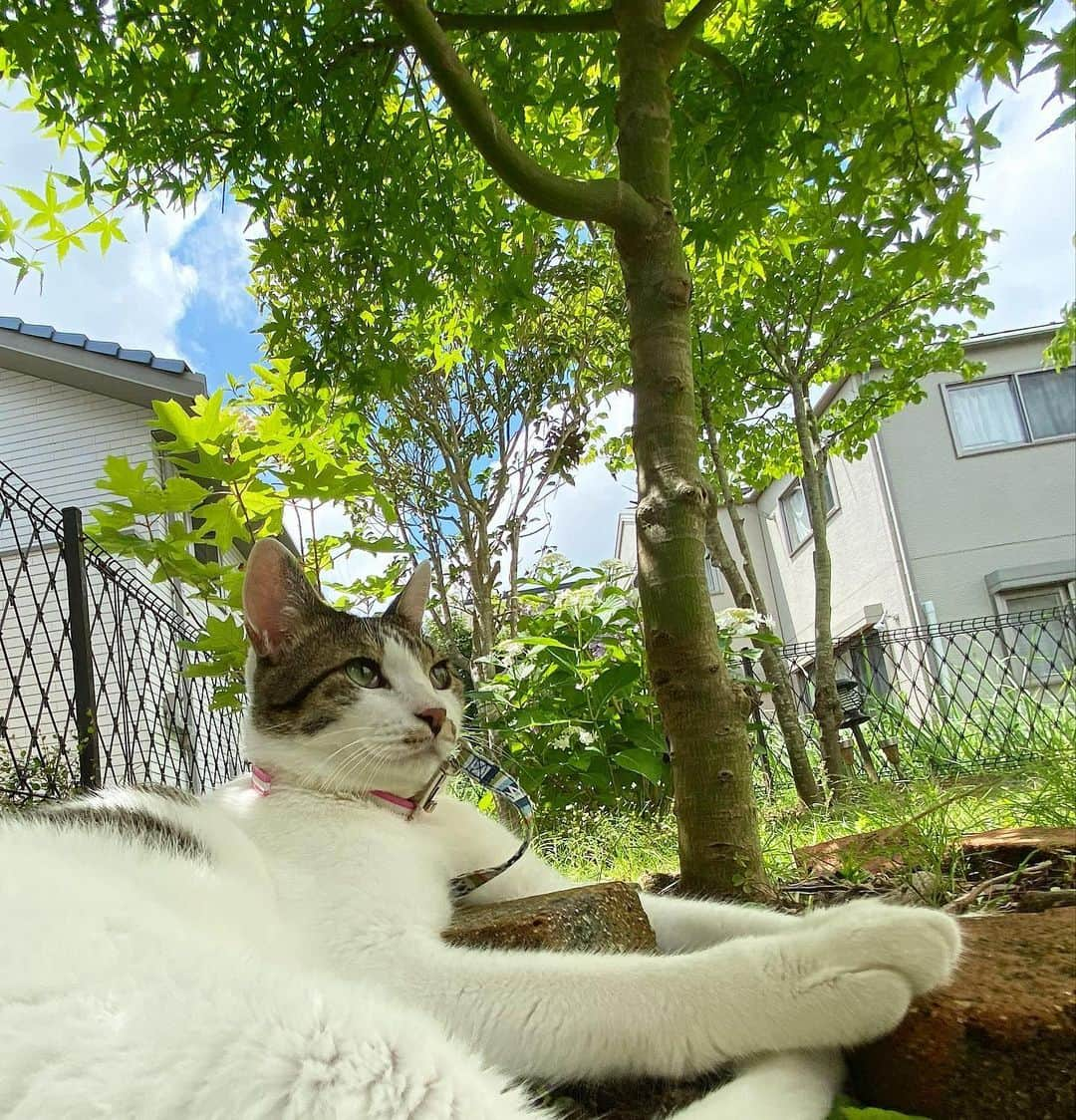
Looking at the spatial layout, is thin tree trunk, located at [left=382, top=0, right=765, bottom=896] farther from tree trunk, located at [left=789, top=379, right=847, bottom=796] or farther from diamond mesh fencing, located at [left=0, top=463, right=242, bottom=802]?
tree trunk, located at [left=789, top=379, right=847, bottom=796]

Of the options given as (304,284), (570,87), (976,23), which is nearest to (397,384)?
(304,284)

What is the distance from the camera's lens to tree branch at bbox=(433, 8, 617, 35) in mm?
2137

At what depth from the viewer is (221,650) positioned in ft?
8.96

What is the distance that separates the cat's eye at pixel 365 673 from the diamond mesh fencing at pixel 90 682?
1411 millimetres

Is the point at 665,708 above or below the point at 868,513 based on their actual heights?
below

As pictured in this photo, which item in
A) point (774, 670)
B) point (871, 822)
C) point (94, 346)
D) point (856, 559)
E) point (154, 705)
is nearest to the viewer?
point (871, 822)

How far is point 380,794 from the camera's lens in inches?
63.6

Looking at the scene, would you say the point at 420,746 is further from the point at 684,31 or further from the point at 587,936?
the point at 684,31

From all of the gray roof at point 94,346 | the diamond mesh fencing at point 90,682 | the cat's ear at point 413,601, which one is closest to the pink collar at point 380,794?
the cat's ear at point 413,601

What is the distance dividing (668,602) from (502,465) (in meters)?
6.42

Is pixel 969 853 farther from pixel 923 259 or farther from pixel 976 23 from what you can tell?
pixel 976 23

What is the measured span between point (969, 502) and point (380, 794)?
464 inches

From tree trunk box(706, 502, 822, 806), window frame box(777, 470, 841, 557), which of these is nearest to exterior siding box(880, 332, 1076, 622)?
window frame box(777, 470, 841, 557)

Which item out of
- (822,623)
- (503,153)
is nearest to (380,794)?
(503,153)
